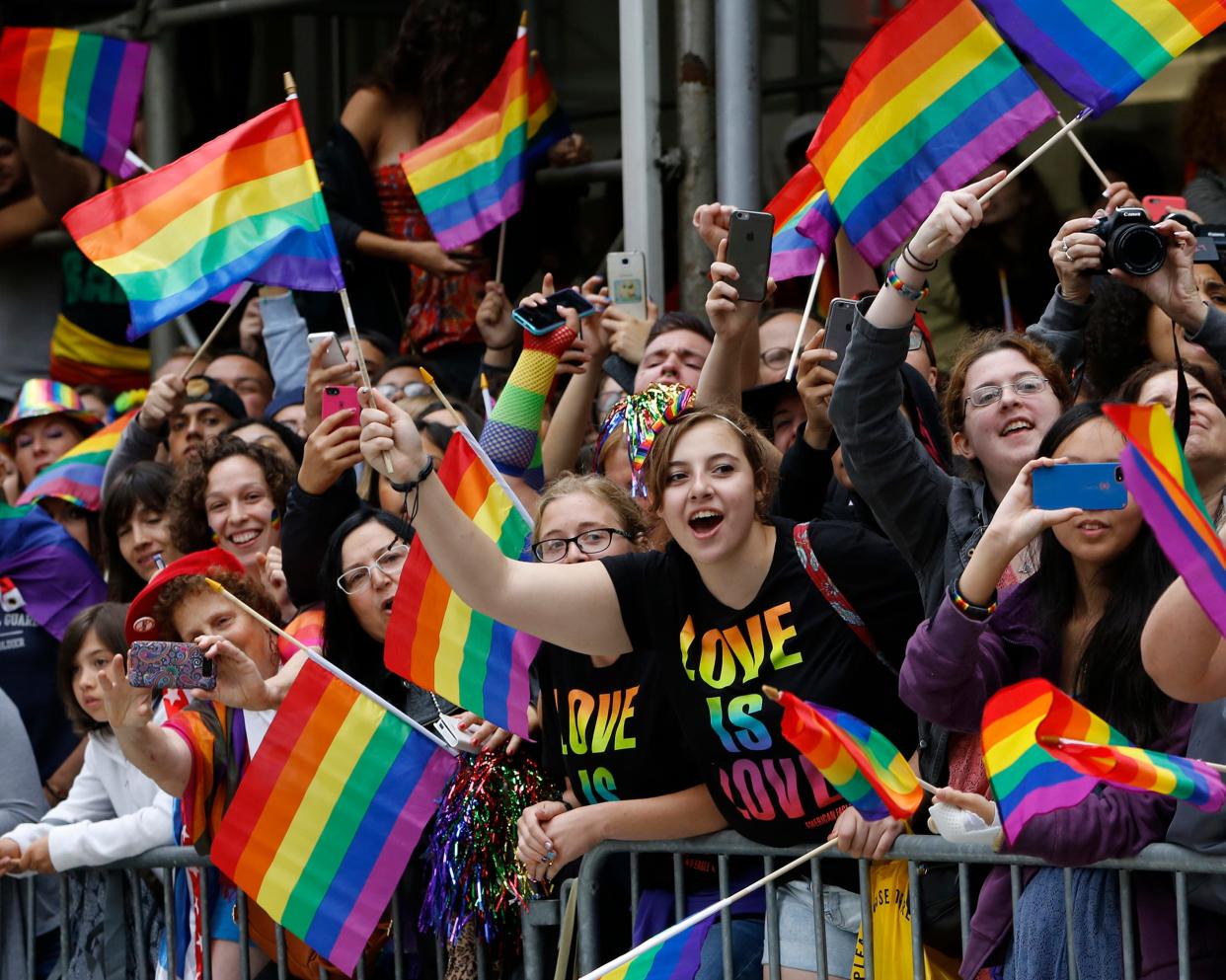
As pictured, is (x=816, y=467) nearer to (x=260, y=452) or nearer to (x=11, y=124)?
(x=260, y=452)

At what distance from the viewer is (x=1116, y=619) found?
388cm

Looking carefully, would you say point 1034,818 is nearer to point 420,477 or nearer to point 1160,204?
point 420,477

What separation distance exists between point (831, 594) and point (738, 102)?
10.1 ft

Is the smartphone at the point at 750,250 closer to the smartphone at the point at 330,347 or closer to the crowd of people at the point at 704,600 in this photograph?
the crowd of people at the point at 704,600

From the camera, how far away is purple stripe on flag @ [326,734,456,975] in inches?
201

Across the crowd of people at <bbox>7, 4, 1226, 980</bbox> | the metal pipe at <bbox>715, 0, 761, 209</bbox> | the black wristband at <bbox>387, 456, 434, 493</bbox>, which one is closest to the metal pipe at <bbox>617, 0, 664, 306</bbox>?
the metal pipe at <bbox>715, 0, 761, 209</bbox>

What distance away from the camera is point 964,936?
4.02 meters

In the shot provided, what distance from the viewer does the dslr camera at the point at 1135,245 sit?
4.39 meters

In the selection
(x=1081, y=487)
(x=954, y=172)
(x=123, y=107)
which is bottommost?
(x=1081, y=487)

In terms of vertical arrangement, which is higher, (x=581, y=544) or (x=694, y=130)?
(x=694, y=130)

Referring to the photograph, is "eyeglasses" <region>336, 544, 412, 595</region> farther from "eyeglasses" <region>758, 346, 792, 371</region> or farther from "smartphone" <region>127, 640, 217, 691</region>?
"eyeglasses" <region>758, 346, 792, 371</region>

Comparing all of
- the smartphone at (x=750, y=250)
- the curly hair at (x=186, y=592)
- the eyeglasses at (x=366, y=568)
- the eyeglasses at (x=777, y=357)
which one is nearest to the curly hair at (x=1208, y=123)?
the eyeglasses at (x=777, y=357)

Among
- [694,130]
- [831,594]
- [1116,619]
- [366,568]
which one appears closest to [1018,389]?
[831,594]

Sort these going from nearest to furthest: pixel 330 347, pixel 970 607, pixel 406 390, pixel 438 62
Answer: pixel 970 607 < pixel 330 347 < pixel 406 390 < pixel 438 62
